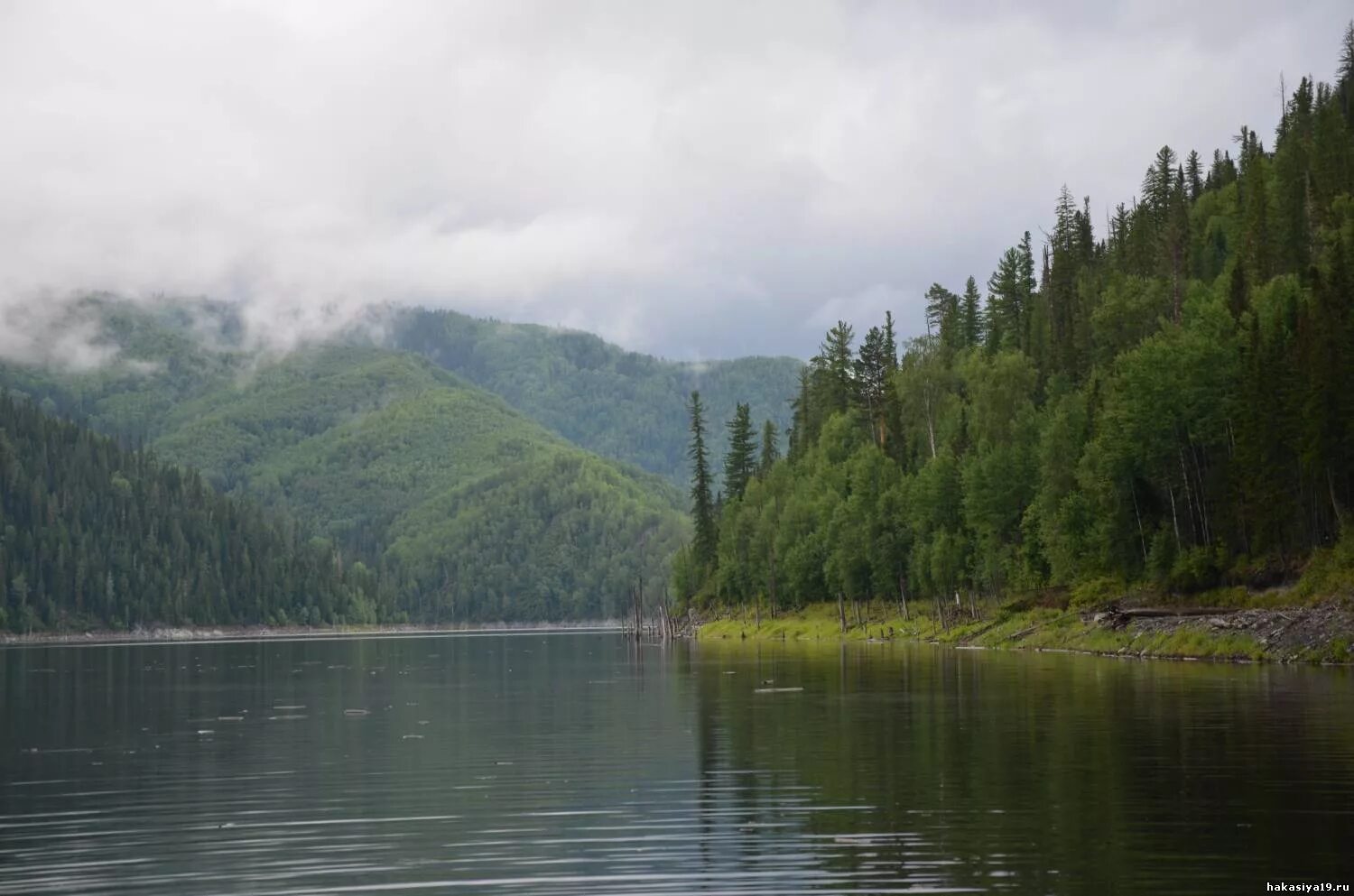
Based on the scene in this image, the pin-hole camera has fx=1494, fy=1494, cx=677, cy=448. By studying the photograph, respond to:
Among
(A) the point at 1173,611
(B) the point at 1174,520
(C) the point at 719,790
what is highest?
(B) the point at 1174,520

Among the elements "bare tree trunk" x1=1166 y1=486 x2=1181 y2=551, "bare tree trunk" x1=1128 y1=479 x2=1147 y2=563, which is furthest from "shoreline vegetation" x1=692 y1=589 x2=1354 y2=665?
"bare tree trunk" x1=1128 y1=479 x2=1147 y2=563

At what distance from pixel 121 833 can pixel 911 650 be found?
91749mm

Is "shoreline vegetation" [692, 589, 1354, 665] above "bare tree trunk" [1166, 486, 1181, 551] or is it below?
below

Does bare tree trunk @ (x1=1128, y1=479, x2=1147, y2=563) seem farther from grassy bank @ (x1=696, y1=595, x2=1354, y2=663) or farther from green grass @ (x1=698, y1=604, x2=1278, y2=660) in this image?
green grass @ (x1=698, y1=604, x2=1278, y2=660)

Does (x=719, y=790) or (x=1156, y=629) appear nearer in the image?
(x=719, y=790)

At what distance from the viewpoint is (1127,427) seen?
4225 inches

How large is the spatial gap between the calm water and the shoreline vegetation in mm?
4587

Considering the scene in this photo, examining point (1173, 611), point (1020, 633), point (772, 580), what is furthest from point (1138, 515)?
point (772, 580)

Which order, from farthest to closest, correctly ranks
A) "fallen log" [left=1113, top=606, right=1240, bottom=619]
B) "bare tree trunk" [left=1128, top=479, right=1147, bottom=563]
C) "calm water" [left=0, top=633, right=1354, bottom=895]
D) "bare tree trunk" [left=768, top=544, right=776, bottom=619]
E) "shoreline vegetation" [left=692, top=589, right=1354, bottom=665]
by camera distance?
1. "bare tree trunk" [left=768, top=544, right=776, bottom=619]
2. "bare tree trunk" [left=1128, top=479, right=1147, bottom=563]
3. "fallen log" [left=1113, top=606, right=1240, bottom=619]
4. "shoreline vegetation" [left=692, top=589, right=1354, bottom=665]
5. "calm water" [left=0, top=633, right=1354, bottom=895]

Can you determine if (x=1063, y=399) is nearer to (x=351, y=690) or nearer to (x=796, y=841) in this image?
(x=351, y=690)

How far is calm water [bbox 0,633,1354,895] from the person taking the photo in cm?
2761

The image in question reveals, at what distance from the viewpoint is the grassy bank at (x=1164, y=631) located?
3125 inches

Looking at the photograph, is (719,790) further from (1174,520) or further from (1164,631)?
(1174,520)

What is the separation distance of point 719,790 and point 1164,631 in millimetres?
62619
